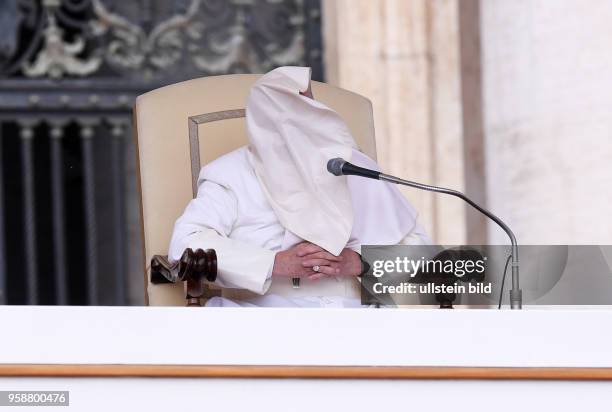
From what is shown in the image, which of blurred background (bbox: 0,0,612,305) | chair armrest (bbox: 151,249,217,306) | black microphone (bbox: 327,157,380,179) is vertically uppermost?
blurred background (bbox: 0,0,612,305)

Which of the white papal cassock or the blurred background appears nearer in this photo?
the white papal cassock

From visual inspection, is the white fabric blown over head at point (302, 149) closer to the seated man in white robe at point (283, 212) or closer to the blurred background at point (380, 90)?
the seated man in white robe at point (283, 212)

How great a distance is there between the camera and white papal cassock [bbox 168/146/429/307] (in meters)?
3.17

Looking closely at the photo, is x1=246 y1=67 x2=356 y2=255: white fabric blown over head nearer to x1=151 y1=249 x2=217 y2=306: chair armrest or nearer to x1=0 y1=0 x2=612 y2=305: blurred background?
x1=151 y1=249 x2=217 y2=306: chair armrest

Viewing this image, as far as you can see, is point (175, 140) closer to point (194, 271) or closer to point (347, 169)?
point (194, 271)

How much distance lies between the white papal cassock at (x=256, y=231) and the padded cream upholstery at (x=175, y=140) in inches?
3.6

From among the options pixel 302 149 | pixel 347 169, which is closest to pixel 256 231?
pixel 302 149

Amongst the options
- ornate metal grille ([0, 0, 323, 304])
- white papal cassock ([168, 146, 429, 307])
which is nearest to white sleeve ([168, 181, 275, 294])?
white papal cassock ([168, 146, 429, 307])

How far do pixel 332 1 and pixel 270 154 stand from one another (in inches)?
92.6

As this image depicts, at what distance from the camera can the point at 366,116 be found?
377 centimetres

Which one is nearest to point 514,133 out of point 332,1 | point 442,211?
point 442,211

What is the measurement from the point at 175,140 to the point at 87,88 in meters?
2.14

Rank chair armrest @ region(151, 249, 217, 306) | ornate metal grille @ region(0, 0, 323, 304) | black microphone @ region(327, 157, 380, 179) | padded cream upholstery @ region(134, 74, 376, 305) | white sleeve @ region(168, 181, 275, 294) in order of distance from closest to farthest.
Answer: black microphone @ region(327, 157, 380, 179) < chair armrest @ region(151, 249, 217, 306) < white sleeve @ region(168, 181, 275, 294) < padded cream upholstery @ region(134, 74, 376, 305) < ornate metal grille @ region(0, 0, 323, 304)

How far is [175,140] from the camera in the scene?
353 cm
